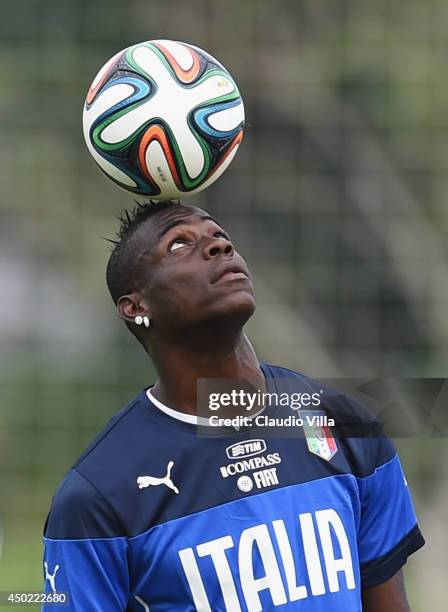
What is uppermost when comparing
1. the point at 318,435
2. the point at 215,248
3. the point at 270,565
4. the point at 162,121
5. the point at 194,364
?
the point at 162,121

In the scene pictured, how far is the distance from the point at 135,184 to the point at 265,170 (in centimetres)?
348

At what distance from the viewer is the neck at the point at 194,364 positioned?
9.77 ft

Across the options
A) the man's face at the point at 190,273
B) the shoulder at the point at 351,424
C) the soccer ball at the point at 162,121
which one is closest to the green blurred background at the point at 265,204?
the shoulder at the point at 351,424

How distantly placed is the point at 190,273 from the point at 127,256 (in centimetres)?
18

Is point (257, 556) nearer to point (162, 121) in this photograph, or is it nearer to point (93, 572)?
point (93, 572)

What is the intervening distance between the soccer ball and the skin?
4.3 inches

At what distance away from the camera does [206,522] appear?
283cm

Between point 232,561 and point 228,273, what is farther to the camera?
point 228,273

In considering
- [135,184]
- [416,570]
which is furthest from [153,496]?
[416,570]

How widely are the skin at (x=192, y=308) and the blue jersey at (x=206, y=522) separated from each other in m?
0.07

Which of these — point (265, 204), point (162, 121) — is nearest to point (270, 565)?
point (162, 121)

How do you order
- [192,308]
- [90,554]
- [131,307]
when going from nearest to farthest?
[90,554] → [192,308] → [131,307]

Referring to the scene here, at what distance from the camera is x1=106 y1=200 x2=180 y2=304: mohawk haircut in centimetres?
301

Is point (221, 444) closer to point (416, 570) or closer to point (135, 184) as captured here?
point (135, 184)
